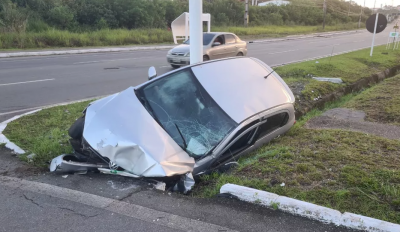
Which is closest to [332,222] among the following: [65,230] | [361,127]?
[65,230]

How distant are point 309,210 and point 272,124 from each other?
72.6 inches

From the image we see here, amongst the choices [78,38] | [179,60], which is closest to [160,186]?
[179,60]

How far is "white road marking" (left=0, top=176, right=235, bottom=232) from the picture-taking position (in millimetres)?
3041

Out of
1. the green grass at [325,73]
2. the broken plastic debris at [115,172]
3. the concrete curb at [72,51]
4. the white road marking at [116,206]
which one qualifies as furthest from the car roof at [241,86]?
the concrete curb at [72,51]

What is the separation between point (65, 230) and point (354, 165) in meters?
3.26

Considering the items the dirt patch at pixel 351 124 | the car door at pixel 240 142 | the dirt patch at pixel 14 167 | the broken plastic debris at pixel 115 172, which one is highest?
the car door at pixel 240 142

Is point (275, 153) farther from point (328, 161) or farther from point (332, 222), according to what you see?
point (332, 222)

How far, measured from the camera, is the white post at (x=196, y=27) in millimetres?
6156

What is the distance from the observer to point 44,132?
5.71 meters

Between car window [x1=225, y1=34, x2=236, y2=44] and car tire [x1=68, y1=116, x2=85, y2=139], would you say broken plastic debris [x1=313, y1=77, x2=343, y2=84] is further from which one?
car tire [x1=68, y1=116, x2=85, y2=139]

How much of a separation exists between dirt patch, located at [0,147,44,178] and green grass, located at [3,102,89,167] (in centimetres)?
15

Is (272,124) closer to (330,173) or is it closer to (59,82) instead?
(330,173)

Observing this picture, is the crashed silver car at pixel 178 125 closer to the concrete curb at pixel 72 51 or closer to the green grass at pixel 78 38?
the concrete curb at pixel 72 51

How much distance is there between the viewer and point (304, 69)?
11281 millimetres
